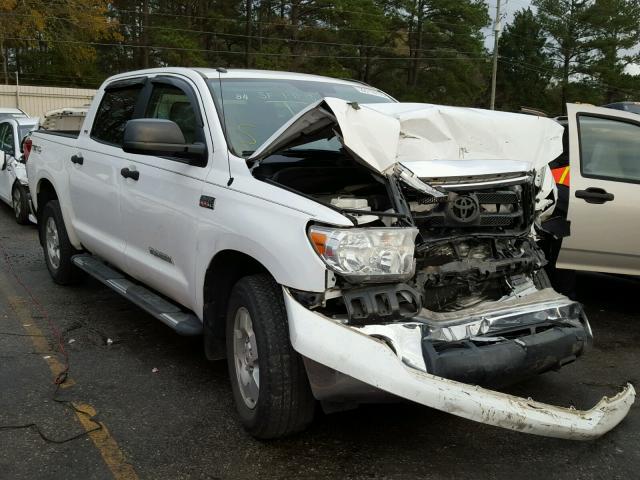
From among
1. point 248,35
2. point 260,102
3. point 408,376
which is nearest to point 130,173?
point 260,102

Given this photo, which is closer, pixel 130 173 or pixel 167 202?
pixel 167 202

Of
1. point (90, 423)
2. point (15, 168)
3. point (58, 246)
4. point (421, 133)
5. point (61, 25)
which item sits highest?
point (61, 25)

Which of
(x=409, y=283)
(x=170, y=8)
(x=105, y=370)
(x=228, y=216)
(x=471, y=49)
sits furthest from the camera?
(x=471, y=49)

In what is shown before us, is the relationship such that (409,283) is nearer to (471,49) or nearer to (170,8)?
(170,8)

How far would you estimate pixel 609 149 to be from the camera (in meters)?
5.53

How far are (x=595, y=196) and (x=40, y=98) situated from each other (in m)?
32.6

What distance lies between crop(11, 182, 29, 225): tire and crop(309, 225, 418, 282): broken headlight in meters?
8.26

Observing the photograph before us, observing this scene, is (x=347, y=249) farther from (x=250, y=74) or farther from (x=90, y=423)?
(x=250, y=74)

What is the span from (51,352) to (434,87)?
4928 cm

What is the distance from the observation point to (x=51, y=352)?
4668 mm

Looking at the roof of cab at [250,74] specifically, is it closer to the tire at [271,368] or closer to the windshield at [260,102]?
the windshield at [260,102]

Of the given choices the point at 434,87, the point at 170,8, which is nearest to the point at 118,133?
the point at 170,8

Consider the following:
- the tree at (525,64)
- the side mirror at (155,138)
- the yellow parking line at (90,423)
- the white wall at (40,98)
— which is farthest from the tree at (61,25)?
the tree at (525,64)

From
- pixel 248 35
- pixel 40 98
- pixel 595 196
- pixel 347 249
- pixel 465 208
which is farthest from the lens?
pixel 248 35
